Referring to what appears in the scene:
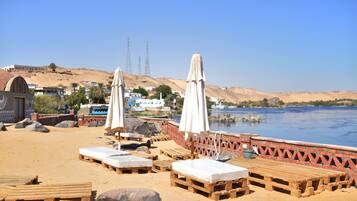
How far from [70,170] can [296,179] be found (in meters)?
7.42

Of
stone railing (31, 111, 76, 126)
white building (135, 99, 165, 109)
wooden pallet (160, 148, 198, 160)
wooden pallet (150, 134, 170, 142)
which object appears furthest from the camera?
white building (135, 99, 165, 109)

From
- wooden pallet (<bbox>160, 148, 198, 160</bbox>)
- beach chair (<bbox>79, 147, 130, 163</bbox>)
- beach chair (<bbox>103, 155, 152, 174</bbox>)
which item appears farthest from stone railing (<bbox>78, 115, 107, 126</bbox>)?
beach chair (<bbox>103, 155, 152, 174</bbox>)

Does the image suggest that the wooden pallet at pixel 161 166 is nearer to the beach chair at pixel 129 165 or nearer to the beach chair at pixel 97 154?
the beach chair at pixel 129 165

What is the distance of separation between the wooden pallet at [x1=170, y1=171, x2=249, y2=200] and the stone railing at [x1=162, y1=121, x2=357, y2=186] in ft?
→ 4.80

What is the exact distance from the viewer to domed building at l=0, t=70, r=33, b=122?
102 ft

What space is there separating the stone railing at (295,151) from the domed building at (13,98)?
820 inches

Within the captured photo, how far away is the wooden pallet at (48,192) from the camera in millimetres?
7418

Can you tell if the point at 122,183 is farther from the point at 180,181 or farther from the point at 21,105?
the point at 21,105

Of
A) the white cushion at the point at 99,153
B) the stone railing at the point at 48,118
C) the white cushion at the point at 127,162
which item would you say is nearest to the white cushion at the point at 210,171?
the white cushion at the point at 127,162

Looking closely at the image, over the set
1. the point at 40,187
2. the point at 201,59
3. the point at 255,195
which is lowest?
the point at 255,195

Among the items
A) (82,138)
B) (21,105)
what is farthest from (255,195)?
(21,105)

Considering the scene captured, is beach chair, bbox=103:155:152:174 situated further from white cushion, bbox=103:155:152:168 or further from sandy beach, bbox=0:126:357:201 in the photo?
sandy beach, bbox=0:126:357:201

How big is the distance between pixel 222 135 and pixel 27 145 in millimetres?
9039

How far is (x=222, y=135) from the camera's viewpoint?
1562 centimetres
